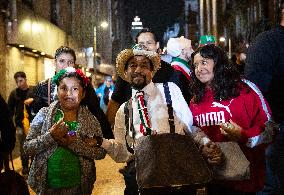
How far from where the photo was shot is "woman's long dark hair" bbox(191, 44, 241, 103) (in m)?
3.96

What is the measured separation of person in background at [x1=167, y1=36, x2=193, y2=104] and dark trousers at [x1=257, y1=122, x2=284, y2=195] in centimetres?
121

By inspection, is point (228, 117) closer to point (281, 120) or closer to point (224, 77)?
point (224, 77)

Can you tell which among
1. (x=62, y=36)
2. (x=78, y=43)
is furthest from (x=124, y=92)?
(x=78, y=43)

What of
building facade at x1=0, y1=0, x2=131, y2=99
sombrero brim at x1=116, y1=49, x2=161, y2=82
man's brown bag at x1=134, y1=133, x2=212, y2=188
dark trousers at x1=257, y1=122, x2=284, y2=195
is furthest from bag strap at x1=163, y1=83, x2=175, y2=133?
building facade at x1=0, y1=0, x2=131, y2=99

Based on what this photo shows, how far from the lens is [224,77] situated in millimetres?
4020

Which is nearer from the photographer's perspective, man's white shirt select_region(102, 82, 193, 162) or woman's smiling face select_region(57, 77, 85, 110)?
man's white shirt select_region(102, 82, 193, 162)

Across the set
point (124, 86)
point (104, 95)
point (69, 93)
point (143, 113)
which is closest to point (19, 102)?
point (124, 86)

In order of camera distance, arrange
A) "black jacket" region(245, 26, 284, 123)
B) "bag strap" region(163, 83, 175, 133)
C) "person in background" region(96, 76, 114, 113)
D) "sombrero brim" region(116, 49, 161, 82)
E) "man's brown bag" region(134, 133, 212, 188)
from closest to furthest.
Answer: "man's brown bag" region(134, 133, 212, 188)
"bag strap" region(163, 83, 175, 133)
"sombrero brim" region(116, 49, 161, 82)
"black jacket" region(245, 26, 284, 123)
"person in background" region(96, 76, 114, 113)

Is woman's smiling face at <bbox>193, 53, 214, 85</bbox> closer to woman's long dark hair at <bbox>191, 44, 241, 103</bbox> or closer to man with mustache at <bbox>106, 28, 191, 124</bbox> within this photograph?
woman's long dark hair at <bbox>191, 44, 241, 103</bbox>

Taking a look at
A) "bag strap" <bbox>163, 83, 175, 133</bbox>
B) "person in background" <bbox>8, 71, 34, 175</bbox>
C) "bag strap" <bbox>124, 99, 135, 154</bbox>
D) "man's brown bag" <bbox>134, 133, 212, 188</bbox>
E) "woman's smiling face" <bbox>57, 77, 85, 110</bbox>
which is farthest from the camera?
"person in background" <bbox>8, 71, 34, 175</bbox>

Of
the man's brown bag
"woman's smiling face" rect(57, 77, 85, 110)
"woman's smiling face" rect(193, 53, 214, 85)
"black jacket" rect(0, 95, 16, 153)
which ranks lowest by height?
the man's brown bag

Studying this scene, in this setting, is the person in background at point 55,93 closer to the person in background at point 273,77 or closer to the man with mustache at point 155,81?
the man with mustache at point 155,81

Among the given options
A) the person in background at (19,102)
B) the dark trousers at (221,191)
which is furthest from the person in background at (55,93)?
the person in background at (19,102)

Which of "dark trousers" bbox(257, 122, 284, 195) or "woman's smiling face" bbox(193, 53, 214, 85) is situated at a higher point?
"woman's smiling face" bbox(193, 53, 214, 85)
